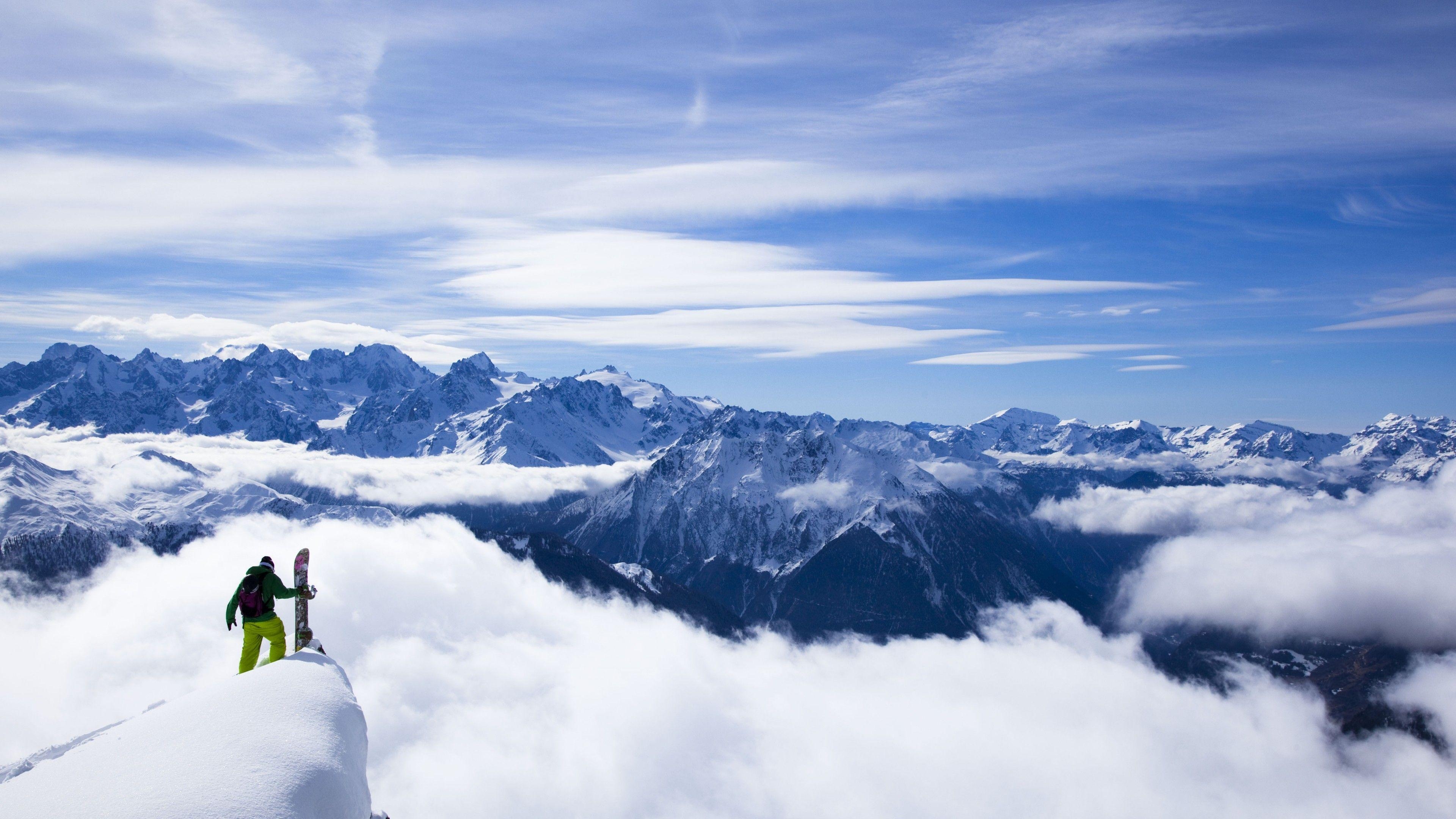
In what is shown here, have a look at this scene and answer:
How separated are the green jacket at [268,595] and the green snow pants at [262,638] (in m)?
0.14

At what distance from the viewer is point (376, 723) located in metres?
195

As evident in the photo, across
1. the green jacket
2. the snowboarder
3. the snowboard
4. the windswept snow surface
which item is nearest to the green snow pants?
the snowboarder

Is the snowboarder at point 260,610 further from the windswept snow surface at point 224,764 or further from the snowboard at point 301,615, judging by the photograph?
the windswept snow surface at point 224,764

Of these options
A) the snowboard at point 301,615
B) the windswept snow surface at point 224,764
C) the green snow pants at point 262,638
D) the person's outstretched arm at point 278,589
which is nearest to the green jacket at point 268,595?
the person's outstretched arm at point 278,589

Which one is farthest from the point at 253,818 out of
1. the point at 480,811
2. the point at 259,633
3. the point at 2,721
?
the point at 2,721

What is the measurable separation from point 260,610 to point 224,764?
12147 mm

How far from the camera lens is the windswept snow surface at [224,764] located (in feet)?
38.3

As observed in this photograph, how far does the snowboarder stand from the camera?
23469mm

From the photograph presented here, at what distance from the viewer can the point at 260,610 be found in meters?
23.6

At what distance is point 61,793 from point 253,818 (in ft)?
10.0

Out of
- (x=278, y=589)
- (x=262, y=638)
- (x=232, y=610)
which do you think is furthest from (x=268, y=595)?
(x=262, y=638)

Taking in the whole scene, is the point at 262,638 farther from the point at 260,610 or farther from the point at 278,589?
the point at 278,589

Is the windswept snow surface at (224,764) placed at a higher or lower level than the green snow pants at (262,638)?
higher

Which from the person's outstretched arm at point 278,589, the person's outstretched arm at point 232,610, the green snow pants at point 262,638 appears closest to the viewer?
the person's outstretched arm at point 232,610
